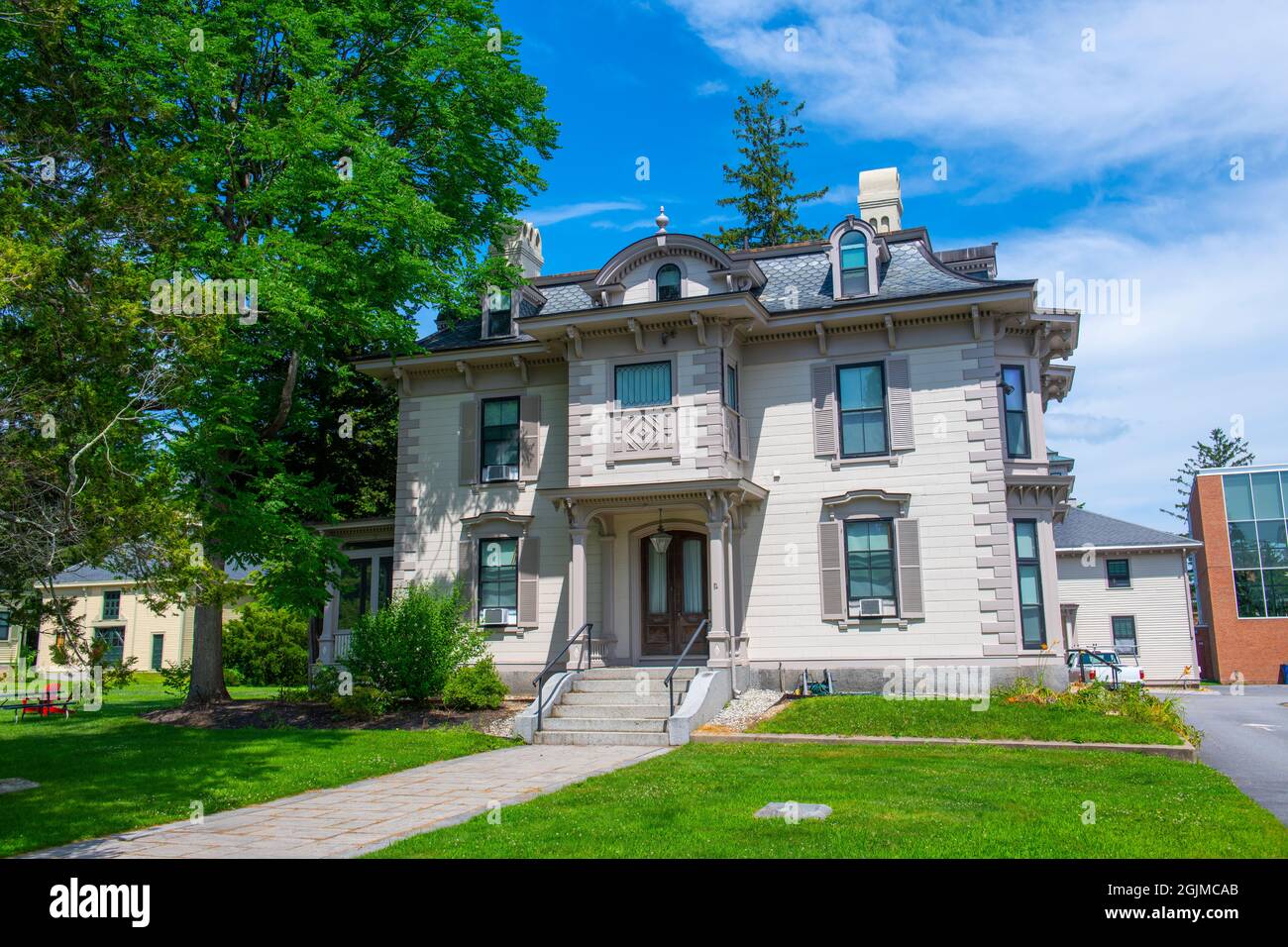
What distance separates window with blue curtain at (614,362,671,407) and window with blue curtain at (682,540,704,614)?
3139mm

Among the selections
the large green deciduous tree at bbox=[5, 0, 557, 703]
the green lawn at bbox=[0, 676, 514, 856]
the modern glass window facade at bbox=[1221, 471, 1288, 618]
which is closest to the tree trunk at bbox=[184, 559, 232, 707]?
the large green deciduous tree at bbox=[5, 0, 557, 703]

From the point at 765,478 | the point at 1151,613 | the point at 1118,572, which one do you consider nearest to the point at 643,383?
the point at 765,478

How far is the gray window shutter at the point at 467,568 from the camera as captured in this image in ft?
66.2

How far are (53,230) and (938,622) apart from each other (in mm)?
14927

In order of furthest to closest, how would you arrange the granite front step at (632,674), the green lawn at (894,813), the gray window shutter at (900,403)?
the gray window shutter at (900,403)
the granite front step at (632,674)
the green lawn at (894,813)

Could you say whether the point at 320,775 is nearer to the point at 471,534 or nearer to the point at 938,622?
the point at 471,534

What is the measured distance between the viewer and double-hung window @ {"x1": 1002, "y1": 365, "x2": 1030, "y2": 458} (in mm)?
18859

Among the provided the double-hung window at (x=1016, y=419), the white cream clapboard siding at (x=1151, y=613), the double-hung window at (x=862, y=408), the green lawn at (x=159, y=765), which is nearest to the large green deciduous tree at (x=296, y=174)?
the green lawn at (x=159, y=765)

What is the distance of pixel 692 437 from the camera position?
58.6ft

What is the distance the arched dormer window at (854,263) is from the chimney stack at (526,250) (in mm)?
7416

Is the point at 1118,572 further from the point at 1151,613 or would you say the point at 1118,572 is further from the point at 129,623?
the point at 129,623

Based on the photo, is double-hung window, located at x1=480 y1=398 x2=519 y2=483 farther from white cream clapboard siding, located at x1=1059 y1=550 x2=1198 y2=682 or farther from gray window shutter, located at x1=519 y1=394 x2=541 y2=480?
white cream clapboard siding, located at x1=1059 y1=550 x2=1198 y2=682

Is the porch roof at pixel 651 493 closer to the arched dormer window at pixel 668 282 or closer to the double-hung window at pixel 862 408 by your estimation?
the double-hung window at pixel 862 408
